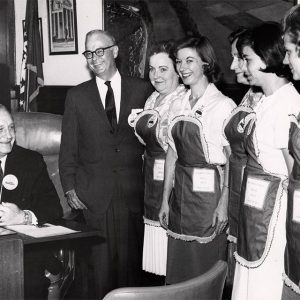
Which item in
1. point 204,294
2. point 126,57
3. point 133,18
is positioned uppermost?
point 133,18

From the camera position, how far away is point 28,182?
308 centimetres

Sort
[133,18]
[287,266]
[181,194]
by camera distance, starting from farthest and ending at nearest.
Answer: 1. [133,18]
2. [181,194]
3. [287,266]

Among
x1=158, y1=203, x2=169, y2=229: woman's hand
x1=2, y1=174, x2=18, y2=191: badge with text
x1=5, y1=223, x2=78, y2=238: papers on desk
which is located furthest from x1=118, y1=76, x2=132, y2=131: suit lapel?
x1=5, y1=223, x2=78, y2=238: papers on desk

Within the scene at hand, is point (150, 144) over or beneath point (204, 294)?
over

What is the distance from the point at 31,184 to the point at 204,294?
5.99 feet

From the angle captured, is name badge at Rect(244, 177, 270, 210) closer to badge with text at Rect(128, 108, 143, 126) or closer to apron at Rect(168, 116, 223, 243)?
apron at Rect(168, 116, 223, 243)

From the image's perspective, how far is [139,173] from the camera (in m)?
3.71

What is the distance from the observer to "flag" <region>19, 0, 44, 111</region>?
5828mm

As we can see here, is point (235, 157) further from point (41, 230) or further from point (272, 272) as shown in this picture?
point (41, 230)

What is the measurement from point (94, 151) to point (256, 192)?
4.31ft

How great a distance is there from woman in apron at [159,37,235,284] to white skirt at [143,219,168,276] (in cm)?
26

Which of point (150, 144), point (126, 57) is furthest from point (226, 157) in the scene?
point (126, 57)

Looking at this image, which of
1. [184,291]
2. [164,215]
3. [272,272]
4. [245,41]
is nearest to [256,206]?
[272,272]

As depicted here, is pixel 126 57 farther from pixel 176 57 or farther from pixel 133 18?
pixel 176 57
